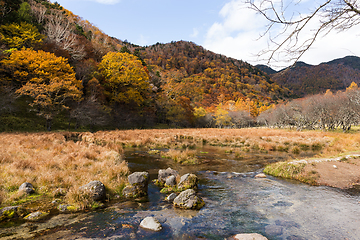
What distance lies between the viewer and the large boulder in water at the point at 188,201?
17.8 ft

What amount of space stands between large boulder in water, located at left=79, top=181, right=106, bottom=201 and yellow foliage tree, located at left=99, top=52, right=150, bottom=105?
38235 millimetres

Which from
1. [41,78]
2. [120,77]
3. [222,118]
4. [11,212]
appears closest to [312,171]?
[11,212]

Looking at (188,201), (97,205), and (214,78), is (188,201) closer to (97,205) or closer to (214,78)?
(97,205)

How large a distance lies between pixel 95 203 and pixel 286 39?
6.57 m

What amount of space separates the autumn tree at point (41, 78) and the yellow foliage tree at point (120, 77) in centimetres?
1232

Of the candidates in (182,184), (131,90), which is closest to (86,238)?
(182,184)

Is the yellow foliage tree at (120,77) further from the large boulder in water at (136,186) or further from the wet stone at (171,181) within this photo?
the large boulder in water at (136,186)

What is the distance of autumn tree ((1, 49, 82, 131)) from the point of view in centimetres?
2506

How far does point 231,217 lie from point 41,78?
31.7m

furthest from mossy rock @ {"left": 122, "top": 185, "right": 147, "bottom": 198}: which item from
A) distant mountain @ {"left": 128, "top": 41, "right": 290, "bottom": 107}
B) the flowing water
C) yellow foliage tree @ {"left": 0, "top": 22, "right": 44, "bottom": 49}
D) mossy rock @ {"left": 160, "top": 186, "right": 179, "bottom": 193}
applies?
distant mountain @ {"left": 128, "top": 41, "right": 290, "bottom": 107}

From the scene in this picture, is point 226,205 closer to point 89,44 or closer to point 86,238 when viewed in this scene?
point 86,238

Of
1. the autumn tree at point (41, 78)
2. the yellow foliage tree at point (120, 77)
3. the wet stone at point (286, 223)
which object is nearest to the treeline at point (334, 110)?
the wet stone at point (286, 223)

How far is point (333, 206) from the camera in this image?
18.7 ft

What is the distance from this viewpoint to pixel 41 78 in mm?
26188
